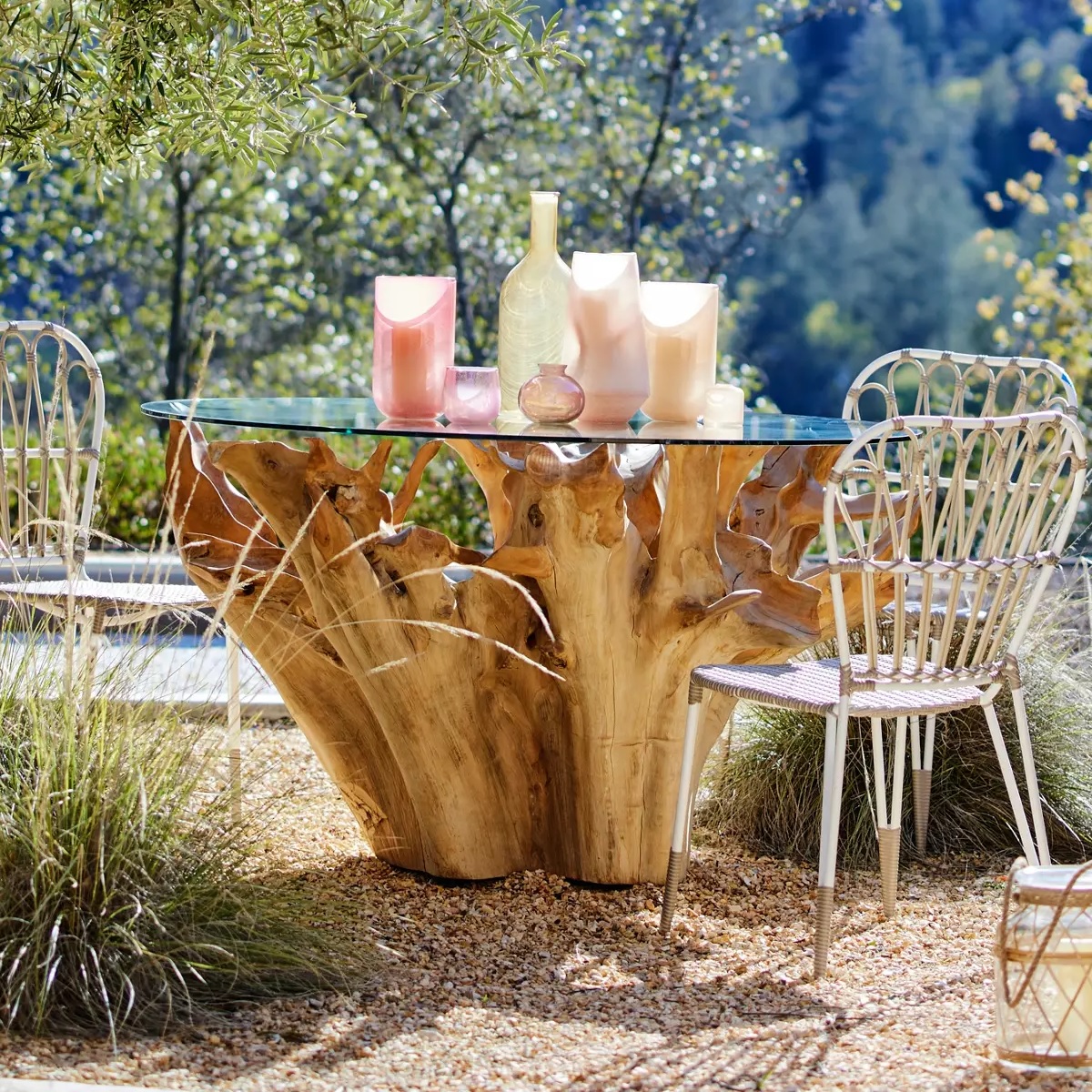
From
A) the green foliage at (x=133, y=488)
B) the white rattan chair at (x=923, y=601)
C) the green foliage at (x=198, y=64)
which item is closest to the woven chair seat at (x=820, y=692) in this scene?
the white rattan chair at (x=923, y=601)

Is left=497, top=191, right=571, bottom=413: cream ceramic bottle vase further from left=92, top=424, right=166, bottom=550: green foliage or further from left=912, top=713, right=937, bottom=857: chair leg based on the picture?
left=92, top=424, right=166, bottom=550: green foliage

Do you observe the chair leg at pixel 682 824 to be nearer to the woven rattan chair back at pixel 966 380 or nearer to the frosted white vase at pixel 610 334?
the frosted white vase at pixel 610 334

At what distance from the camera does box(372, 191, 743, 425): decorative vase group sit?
2.68 metres

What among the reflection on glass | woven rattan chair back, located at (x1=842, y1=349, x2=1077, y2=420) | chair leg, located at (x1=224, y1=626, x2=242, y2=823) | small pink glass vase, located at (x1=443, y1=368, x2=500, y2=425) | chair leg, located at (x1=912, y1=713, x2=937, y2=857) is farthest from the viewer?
chair leg, located at (x1=912, y1=713, x2=937, y2=857)

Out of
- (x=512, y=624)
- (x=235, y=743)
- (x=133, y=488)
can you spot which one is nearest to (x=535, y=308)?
(x=512, y=624)

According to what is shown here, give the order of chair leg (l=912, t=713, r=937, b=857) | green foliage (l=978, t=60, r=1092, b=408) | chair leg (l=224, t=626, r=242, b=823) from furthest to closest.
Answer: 1. green foliage (l=978, t=60, r=1092, b=408)
2. chair leg (l=912, t=713, r=937, b=857)
3. chair leg (l=224, t=626, r=242, b=823)

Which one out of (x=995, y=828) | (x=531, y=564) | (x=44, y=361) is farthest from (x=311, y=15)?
(x=44, y=361)

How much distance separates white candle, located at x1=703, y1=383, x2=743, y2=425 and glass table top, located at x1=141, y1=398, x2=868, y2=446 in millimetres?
29

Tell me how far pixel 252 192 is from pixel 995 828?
5.15 metres

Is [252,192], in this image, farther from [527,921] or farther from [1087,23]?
[527,921]

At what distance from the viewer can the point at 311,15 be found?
111 inches

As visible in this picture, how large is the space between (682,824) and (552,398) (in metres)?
0.75

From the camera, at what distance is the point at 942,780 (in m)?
3.31

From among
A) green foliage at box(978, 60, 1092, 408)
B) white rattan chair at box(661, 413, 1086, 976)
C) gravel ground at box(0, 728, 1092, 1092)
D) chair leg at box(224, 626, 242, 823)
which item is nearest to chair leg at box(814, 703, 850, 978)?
white rattan chair at box(661, 413, 1086, 976)
